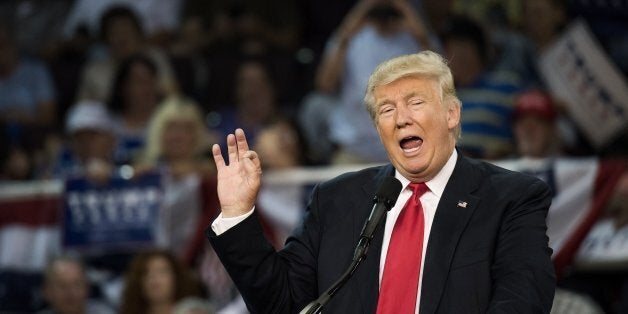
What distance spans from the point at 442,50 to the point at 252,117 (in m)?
1.23

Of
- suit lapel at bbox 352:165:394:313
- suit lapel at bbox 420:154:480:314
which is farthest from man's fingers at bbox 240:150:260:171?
suit lapel at bbox 420:154:480:314

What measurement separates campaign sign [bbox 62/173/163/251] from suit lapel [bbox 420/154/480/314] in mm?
3893

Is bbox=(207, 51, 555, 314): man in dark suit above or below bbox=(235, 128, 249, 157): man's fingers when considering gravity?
below

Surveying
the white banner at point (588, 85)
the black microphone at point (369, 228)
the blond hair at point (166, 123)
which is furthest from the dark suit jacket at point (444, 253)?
the blond hair at point (166, 123)

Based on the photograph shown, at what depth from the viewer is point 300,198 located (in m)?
6.50

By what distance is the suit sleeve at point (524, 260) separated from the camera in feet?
8.89

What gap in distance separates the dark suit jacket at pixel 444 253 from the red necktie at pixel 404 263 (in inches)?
1.1

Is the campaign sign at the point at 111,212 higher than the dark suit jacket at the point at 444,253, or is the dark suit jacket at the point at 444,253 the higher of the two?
the dark suit jacket at the point at 444,253

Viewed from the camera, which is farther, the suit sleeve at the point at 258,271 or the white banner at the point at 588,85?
the white banner at the point at 588,85

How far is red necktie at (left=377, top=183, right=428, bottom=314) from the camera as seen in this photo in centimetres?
281

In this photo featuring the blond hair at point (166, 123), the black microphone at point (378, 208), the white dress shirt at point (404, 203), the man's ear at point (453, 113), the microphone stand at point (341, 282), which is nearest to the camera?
the microphone stand at point (341, 282)

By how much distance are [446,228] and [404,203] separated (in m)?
0.14

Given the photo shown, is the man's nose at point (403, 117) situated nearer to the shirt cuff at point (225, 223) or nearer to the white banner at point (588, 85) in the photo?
the shirt cuff at point (225, 223)

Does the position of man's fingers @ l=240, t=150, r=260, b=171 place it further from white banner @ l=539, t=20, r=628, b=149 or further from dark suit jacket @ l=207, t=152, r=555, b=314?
white banner @ l=539, t=20, r=628, b=149
